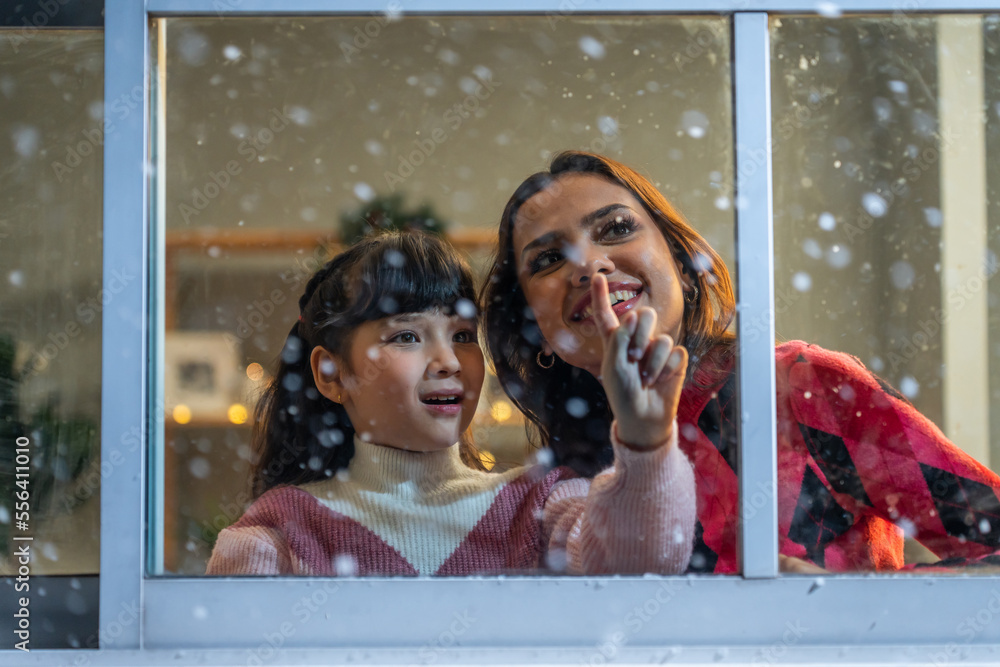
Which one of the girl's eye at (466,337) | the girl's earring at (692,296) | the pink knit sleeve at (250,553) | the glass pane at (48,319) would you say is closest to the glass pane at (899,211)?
the girl's earring at (692,296)

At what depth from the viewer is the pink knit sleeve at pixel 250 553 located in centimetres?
107

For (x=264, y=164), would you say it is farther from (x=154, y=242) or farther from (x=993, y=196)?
(x=993, y=196)

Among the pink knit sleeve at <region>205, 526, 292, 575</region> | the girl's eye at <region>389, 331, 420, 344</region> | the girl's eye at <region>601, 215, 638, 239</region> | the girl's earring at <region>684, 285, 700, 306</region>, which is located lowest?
the pink knit sleeve at <region>205, 526, 292, 575</region>

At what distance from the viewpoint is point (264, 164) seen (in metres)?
1.63

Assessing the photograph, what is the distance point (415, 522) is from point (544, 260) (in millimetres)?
435

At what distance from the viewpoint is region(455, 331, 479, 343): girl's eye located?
1.20 m

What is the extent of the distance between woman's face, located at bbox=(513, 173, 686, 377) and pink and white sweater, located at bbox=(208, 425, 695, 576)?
22 centimetres

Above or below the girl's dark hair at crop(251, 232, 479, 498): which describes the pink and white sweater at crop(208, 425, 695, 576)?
below

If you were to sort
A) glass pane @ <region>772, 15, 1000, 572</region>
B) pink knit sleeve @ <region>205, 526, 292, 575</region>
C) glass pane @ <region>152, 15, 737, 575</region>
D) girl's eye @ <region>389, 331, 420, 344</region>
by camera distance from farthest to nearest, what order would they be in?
glass pane @ <region>772, 15, 1000, 572</region>
glass pane @ <region>152, 15, 737, 575</region>
girl's eye @ <region>389, 331, 420, 344</region>
pink knit sleeve @ <region>205, 526, 292, 575</region>

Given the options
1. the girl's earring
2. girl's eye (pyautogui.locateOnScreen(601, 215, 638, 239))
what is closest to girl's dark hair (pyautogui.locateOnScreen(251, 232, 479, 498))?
girl's eye (pyautogui.locateOnScreen(601, 215, 638, 239))

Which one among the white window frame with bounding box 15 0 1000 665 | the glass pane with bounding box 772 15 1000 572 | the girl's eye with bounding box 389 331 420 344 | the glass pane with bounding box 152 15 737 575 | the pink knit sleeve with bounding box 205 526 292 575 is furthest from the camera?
the glass pane with bounding box 772 15 1000 572

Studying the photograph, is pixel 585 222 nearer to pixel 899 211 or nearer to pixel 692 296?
pixel 692 296

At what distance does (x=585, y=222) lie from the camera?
1228 mm

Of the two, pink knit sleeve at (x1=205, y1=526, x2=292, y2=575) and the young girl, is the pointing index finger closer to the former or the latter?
the young girl
